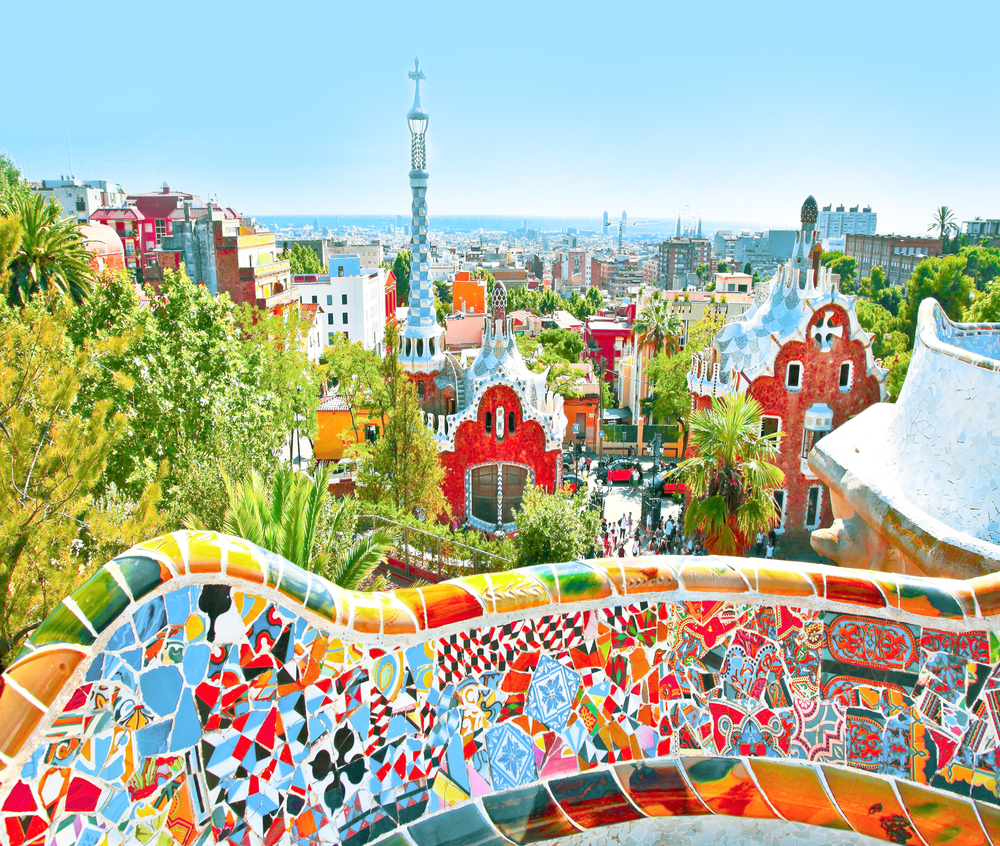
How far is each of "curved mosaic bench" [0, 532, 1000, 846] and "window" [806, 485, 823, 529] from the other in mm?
17990

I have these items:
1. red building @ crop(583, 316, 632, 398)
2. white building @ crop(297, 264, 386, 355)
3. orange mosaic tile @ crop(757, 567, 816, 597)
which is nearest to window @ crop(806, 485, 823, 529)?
orange mosaic tile @ crop(757, 567, 816, 597)

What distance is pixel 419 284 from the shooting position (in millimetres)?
26922

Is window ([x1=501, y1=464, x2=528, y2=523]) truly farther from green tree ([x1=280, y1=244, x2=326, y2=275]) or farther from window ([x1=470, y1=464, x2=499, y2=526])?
green tree ([x1=280, y1=244, x2=326, y2=275])

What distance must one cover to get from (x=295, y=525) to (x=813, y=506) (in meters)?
18.1

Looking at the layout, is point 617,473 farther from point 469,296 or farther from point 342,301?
point 469,296

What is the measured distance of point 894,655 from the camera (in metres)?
5.78

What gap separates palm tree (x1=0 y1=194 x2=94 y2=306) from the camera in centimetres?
1655

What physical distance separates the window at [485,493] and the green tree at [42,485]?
538 inches

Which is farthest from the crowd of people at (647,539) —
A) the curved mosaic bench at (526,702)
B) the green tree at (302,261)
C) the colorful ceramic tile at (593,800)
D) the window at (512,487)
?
the green tree at (302,261)

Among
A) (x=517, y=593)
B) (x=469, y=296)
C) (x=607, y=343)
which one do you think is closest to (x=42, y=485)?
(x=517, y=593)

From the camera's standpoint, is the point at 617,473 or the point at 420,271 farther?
the point at 617,473

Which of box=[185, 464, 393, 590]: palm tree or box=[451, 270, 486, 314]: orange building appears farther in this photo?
box=[451, 270, 486, 314]: orange building

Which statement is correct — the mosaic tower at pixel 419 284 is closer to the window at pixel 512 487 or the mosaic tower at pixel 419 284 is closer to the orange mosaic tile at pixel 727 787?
the window at pixel 512 487

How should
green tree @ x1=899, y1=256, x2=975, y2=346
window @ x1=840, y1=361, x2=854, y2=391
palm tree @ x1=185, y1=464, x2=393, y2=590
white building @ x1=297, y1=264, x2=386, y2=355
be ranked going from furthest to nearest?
white building @ x1=297, y1=264, x2=386, y2=355
green tree @ x1=899, y1=256, x2=975, y2=346
window @ x1=840, y1=361, x2=854, y2=391
palm tree @ x1=185, y1=464, x2=393, y2=590
